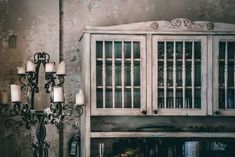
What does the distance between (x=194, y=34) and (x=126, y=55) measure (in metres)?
0.73

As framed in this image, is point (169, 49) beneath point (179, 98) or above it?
above

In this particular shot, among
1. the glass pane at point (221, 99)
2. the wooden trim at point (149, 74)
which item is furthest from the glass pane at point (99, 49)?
the glass pane at point (221, 99)

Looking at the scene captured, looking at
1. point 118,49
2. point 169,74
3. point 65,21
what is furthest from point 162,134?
point 65,21

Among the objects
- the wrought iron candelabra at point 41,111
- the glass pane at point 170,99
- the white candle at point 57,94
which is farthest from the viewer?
the glass pane at point 170,99

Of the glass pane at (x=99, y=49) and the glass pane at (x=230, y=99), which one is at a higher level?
the glass pane at (x=99, y=49)

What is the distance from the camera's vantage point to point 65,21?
17.0 feet

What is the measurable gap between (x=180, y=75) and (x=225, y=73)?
0.46 m

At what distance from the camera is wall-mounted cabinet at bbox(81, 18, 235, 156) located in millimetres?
4641

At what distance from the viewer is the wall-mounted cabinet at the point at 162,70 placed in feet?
15.2

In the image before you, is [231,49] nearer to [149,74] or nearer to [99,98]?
[149,74]

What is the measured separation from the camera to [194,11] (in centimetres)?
533

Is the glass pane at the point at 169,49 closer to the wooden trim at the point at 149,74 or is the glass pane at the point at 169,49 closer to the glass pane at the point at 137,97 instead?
the wooden trim at the point at 149,74

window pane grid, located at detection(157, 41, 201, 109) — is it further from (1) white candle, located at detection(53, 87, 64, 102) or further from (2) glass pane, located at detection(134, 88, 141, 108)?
(1) white candle, located at detection(53, 87, 64, 102)

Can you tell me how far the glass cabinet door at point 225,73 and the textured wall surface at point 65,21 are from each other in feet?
2.22
